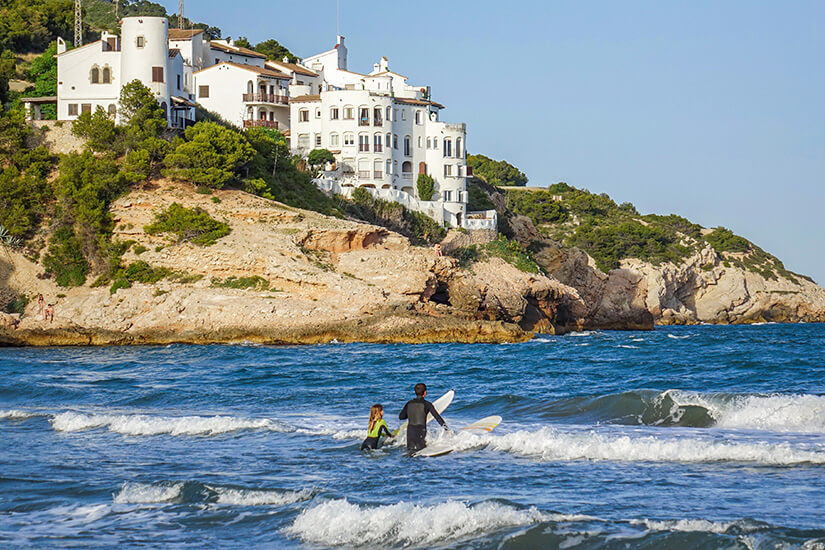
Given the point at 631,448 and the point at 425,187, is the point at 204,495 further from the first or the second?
the point at 425,187

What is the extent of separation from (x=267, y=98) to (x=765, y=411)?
57.1 meters

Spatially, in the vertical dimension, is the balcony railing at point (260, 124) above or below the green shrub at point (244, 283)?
above

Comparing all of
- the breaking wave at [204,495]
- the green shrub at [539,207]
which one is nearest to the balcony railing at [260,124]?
the green shrub at [539,207]

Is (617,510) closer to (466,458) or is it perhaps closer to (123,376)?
(466,458)

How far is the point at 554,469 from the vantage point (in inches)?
619

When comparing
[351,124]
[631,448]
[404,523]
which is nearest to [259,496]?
[404,523]

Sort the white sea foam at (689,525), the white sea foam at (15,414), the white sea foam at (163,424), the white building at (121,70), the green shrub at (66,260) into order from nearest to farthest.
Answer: the white sea foam at (689,525) → the white sea foam at (163,424) → the white sea foam at (15,414) → the green shrub at (66,260) → the white building at (121,70)

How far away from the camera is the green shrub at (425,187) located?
235 feet

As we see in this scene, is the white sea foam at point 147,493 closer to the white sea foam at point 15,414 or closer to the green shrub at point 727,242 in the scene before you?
the white sea foam at point 15,414

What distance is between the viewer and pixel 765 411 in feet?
67.2

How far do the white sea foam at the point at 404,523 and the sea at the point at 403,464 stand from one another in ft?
0.10

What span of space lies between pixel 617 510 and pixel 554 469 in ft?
9.89

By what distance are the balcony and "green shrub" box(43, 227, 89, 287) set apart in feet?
81.9

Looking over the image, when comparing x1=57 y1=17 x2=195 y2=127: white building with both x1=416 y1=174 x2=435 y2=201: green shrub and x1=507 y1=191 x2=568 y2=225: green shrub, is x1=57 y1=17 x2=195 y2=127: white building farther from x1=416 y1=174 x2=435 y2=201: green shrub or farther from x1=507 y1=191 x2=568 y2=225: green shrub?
x1=507 y1=191 x2=568 y2=225: green shrub
